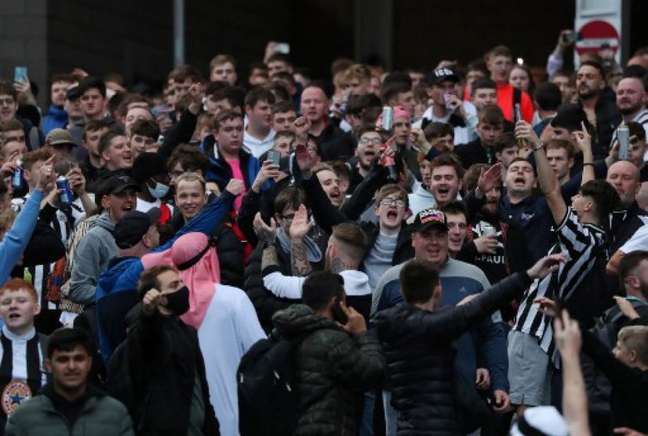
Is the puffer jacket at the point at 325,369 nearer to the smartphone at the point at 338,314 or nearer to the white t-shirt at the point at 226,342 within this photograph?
the smartphone at the point at 338,314

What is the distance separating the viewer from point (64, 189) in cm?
1619

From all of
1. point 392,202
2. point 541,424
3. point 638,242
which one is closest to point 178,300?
point 392,202

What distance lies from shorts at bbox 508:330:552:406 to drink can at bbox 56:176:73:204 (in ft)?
11.9

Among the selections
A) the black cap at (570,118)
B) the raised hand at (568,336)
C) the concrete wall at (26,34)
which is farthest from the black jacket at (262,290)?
the concrete wall at (26,34)

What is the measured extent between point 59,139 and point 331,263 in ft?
14.2

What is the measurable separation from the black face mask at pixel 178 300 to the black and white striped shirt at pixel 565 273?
275cm

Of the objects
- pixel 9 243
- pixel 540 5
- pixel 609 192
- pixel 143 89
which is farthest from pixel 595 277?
pixel 540 5

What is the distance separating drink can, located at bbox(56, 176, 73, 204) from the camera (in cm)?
1617

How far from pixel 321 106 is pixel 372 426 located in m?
5.75

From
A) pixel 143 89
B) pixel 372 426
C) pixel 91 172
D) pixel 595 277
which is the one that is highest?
pixel 143 89

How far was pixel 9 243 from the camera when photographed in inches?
571

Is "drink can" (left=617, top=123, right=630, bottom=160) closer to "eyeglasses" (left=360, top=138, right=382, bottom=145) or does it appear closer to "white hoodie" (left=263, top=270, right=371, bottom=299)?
"eyeglasses" (left=360, top=138, right=382, bottom=145)

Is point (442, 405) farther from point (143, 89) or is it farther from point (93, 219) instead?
point (143, 89)

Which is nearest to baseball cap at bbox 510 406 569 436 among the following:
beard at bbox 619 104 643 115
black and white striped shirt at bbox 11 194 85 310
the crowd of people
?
the crowd of people
